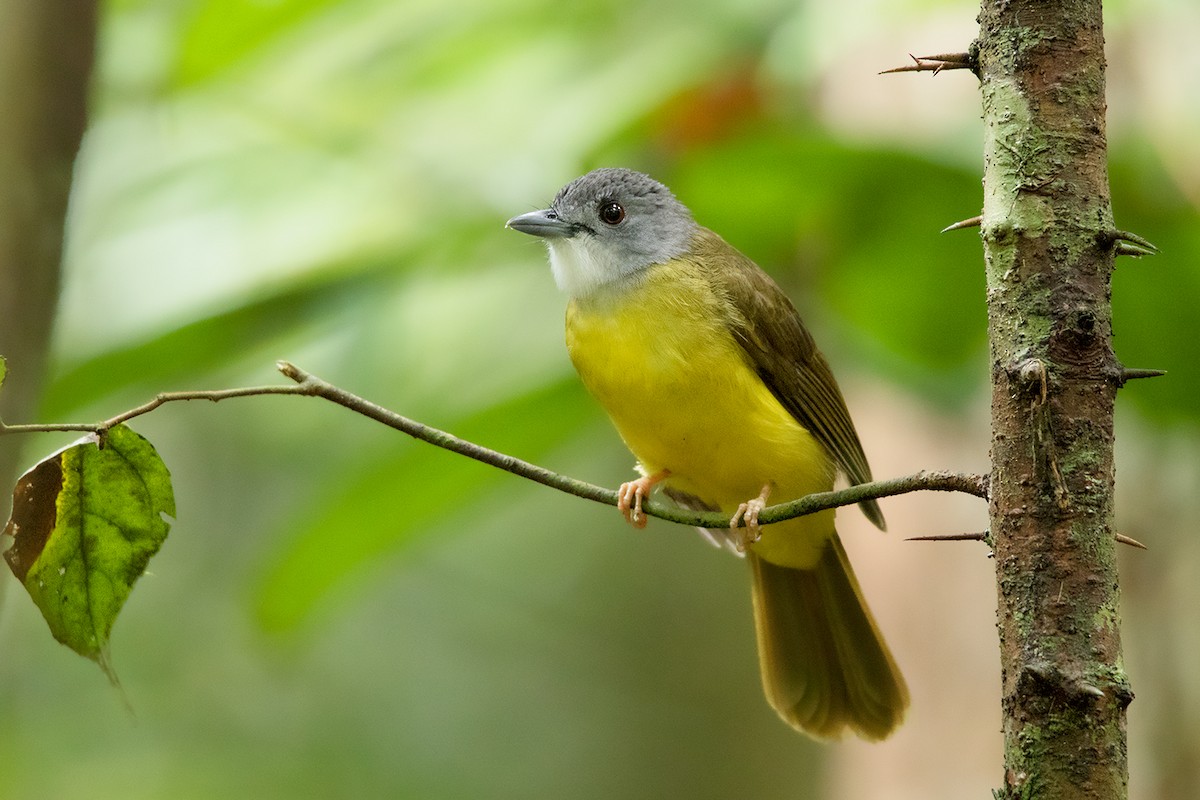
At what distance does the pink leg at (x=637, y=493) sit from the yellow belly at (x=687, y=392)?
0.10ft

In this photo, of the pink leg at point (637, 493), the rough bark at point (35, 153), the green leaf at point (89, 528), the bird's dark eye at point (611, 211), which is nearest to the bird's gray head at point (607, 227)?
the bird's dark eye at point (611, 211)

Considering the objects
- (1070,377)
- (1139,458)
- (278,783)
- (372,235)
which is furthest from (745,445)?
(278,783)

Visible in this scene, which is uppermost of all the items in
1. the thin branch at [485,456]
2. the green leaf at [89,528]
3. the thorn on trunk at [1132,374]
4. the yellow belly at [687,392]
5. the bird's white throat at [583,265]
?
the bird's white throat at [583,265]

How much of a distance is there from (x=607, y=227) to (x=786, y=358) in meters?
0.71

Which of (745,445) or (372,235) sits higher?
(372,235)

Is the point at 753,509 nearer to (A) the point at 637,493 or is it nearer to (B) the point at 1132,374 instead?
(A) the point at 637,493

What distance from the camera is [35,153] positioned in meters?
2.26

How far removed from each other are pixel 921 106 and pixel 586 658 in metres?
5.41

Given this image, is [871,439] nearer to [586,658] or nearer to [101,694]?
[586,658]

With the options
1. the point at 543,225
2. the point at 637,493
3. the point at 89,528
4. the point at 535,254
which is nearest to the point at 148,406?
the point at 89,528

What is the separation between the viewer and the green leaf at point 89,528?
1.64 metres

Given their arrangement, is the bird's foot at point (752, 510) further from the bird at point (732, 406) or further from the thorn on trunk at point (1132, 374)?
the thorn on trunk at point (1132, 374)

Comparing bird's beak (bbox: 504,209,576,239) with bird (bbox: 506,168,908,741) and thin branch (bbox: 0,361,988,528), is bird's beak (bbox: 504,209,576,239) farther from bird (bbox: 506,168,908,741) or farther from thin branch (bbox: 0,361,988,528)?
thin branch (bbox: 0,361,988,528)

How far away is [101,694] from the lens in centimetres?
782
